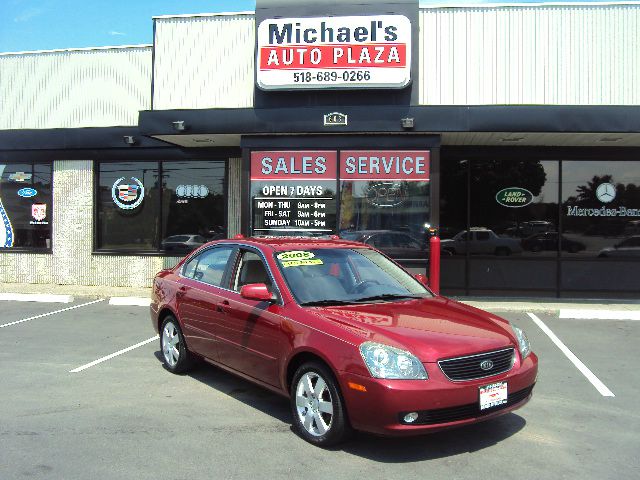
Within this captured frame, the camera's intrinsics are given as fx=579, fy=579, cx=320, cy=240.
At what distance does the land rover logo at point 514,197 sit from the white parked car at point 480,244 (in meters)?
0.72

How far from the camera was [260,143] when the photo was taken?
11.3m

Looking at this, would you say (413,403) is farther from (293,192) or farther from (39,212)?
(39,212)

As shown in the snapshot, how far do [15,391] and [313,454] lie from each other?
11.1 feet

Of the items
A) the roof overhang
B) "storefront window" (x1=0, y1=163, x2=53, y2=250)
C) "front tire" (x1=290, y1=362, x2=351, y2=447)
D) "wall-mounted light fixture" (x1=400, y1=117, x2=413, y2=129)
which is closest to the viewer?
"front tire" (x1=290, y1=362, x2=351, y2=447)

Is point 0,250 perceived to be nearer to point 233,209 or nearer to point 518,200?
point 233,209

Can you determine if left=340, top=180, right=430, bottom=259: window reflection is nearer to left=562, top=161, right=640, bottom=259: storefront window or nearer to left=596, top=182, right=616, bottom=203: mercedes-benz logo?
left=562, top=161, right=640, bottom=259: storefront window

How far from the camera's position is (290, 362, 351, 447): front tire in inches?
159

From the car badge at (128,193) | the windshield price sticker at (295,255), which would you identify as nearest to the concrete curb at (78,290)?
the car badge at (128,193)

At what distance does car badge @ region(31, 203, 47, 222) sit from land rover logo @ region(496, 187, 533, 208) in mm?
10651

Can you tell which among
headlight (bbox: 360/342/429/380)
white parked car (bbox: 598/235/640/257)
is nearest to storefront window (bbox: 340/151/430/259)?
white parked car (bbox: 598/235/640/257)

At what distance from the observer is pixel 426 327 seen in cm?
427

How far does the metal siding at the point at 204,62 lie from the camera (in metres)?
11.5

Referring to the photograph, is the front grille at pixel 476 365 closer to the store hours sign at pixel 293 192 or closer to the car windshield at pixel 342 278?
the car windshield at pixel 342 278

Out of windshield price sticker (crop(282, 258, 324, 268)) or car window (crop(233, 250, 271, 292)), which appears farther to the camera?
car window (crop(233, 250, 271, 292))
